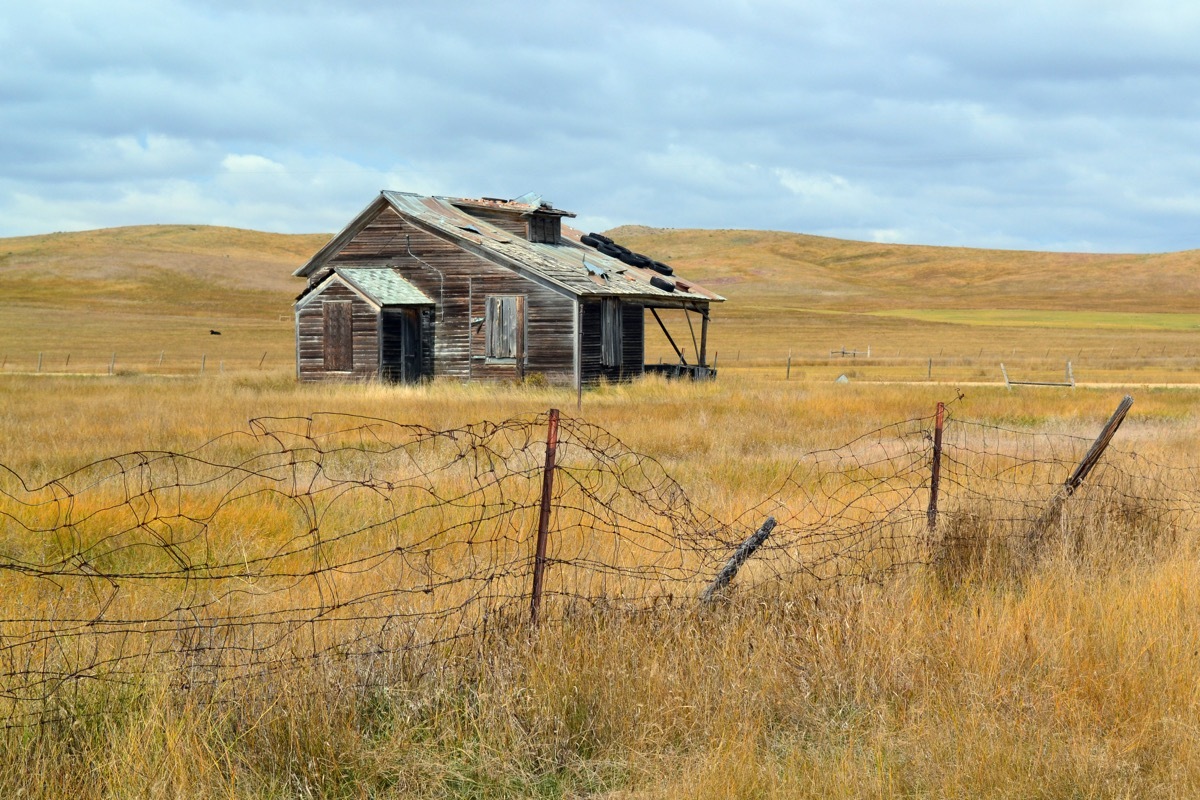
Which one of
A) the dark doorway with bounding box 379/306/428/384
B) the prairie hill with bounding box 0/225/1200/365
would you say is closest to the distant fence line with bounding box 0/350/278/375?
the prairie hill with bounding box 0/225/1200/365

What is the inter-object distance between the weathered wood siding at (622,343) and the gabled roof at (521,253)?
2.01 feet

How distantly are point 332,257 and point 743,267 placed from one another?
134815 millimetres

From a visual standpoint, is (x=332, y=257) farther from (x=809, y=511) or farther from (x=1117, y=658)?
(x=1117, y=658)

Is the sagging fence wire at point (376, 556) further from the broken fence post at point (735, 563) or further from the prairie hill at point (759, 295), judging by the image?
the prairie hill at point (759, 295)

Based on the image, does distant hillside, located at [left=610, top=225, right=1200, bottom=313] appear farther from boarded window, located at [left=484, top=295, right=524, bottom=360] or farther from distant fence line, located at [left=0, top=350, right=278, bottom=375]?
boarded window, located at [left=484, top=295, right=524, bottom=360]

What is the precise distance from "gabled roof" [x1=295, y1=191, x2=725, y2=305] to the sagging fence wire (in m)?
14.6

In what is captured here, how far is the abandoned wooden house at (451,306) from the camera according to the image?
89.2 ft

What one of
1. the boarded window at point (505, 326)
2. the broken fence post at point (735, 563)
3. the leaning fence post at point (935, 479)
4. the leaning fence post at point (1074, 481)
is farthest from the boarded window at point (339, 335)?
the broken fence post at point (735, 563)

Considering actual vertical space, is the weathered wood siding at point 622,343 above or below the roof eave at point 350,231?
below

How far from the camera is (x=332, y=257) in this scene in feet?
99.1

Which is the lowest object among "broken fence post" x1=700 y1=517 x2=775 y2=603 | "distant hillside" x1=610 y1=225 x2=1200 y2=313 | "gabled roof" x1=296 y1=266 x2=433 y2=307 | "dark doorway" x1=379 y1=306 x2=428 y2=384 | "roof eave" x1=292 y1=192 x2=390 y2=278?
"broken fence post" x1=700 y1=517 x2=775 y2=603

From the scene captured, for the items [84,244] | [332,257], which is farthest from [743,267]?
[332,257]

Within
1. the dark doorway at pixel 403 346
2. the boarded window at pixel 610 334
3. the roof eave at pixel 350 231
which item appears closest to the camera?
the dark doorway at pixel 403 346

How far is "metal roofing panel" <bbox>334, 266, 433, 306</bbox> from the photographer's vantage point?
27047 mm
